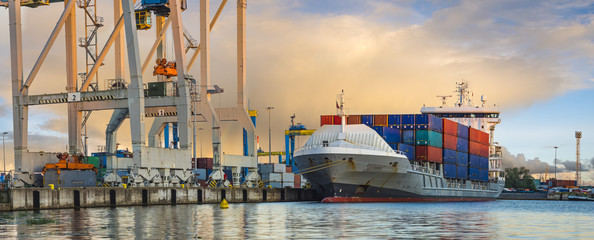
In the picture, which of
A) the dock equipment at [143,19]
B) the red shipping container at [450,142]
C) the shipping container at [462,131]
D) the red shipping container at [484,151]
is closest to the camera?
the dock equipment at [143,19]

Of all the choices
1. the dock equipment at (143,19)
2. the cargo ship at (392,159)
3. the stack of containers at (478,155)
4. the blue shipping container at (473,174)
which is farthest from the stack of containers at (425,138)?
the dock equipment at (143,19)

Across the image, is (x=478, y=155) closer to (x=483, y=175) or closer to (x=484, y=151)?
(x=484, y=151)

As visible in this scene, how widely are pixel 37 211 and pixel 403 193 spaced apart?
1332 inches

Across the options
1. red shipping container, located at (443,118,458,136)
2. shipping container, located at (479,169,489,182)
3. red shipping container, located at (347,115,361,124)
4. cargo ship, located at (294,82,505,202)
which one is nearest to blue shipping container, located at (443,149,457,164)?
cargo ship, located at (294,82,505,202)

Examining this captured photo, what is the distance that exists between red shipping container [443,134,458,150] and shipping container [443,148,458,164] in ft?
1.43

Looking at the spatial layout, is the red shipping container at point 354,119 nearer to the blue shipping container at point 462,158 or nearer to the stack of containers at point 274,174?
the blue shipping container at point 462,158

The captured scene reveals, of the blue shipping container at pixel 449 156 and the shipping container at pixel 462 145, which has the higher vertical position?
the shipping container at pixel 462 145

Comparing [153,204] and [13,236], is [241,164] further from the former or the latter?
[13,236]

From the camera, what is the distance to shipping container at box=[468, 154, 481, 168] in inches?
3302

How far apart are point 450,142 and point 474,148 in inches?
395

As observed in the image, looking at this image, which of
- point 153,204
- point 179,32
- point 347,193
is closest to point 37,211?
point 153,204

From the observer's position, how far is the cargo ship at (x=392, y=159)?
6162cm

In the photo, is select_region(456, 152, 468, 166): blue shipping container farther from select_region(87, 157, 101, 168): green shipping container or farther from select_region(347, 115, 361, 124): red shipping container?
select_region(87, 157, 101, 168): green shipping container

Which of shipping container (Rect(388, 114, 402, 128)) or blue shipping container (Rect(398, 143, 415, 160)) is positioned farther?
shipping container (Rect(388, 114, 402, 128))
